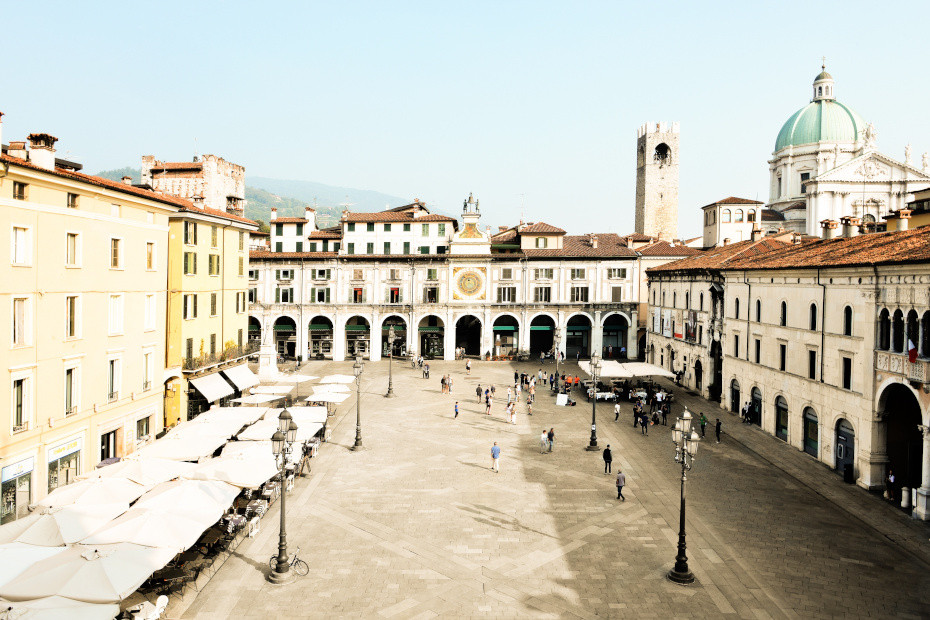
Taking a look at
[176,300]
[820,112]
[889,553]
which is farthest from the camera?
[820,112]

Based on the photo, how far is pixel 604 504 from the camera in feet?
78.0

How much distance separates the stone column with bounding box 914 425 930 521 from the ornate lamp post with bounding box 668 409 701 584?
939cm

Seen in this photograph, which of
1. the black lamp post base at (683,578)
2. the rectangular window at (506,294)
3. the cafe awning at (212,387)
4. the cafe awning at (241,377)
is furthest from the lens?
the rectangular window at (506,294)

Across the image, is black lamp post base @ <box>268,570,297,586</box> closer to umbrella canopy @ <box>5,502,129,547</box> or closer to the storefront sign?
umbrella canopy @ <box>5,502,129,547</box>

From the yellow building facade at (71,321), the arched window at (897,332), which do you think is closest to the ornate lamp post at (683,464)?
the arched window at (897,332)

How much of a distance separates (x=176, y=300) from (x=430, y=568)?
2114cm

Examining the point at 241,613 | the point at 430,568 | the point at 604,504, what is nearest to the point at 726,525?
the point at 604,504

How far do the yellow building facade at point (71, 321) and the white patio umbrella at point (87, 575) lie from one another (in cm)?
893

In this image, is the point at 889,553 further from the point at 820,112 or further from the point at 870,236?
the point at 820,112

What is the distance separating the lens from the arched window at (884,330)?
25219mm

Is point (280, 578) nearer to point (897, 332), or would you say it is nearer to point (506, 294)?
point (897, 332)

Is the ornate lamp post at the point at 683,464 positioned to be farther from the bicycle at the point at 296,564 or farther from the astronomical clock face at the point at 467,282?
the astronomical clock face at the point at 467,282

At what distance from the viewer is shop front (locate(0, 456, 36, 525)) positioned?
20.7 metres

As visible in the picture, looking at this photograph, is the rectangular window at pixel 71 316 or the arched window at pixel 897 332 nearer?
the rectangular window at pixel 71 316
